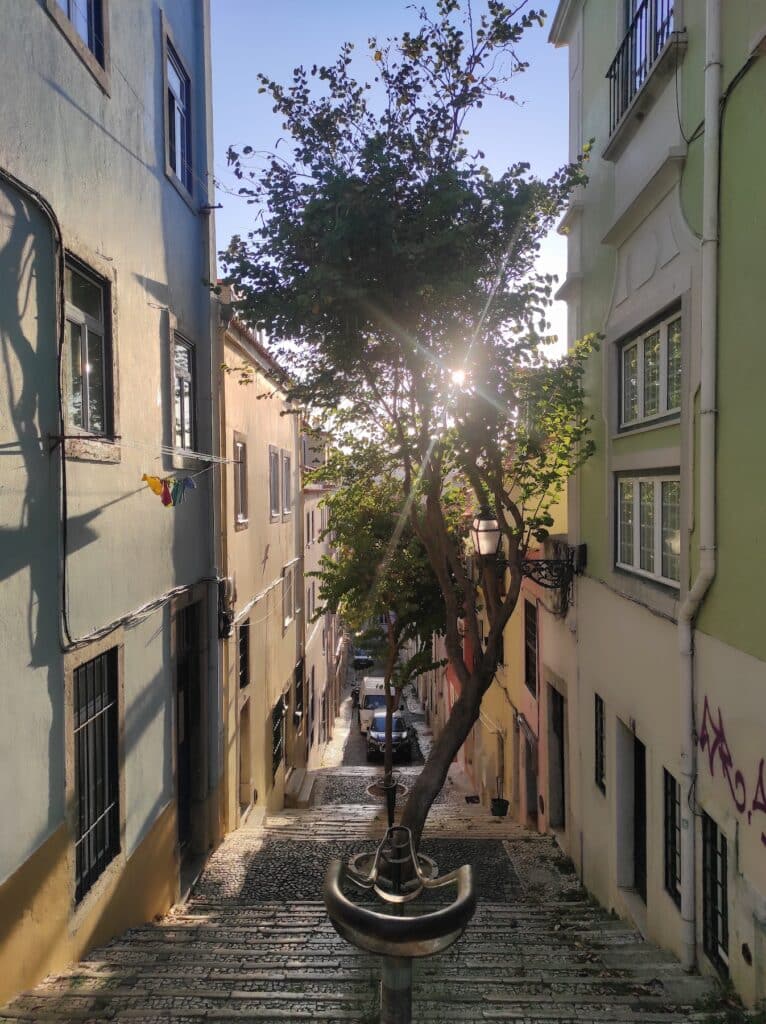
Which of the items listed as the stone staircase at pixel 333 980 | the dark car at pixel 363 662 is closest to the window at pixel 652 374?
the stone staircase at pixel 333 980

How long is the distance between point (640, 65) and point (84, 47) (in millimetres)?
5214

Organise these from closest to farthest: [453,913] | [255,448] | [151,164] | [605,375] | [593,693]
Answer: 1. [453,913]
2. [151,164]
3. [605,375]
4. [593,693]
5. [255,448]

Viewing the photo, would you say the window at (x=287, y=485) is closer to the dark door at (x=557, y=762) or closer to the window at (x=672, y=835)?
the dark door at (x=557, y=762)

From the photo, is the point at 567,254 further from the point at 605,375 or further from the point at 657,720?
the point at 657,720

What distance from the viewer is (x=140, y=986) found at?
4.80m

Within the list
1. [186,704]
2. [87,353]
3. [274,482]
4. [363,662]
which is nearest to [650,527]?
[87,353]

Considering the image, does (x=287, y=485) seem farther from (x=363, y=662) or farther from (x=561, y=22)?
(x=363, y=662)

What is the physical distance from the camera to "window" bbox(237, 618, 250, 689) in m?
12.5

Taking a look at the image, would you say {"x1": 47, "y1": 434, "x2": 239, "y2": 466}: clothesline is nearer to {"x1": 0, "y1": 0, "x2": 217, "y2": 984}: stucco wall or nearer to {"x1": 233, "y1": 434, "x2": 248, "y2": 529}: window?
{"x1": 0, "y1": 0, "x2": 217, "y2": 984}: stucco wall

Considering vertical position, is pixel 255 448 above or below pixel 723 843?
above

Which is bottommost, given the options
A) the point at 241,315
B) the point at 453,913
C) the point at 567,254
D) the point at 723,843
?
the point at 723,843

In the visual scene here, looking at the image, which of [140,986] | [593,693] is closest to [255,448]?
[593,693]

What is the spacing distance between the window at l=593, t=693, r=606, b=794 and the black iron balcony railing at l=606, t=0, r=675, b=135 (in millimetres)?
6562

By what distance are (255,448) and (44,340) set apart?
27.0 feet
